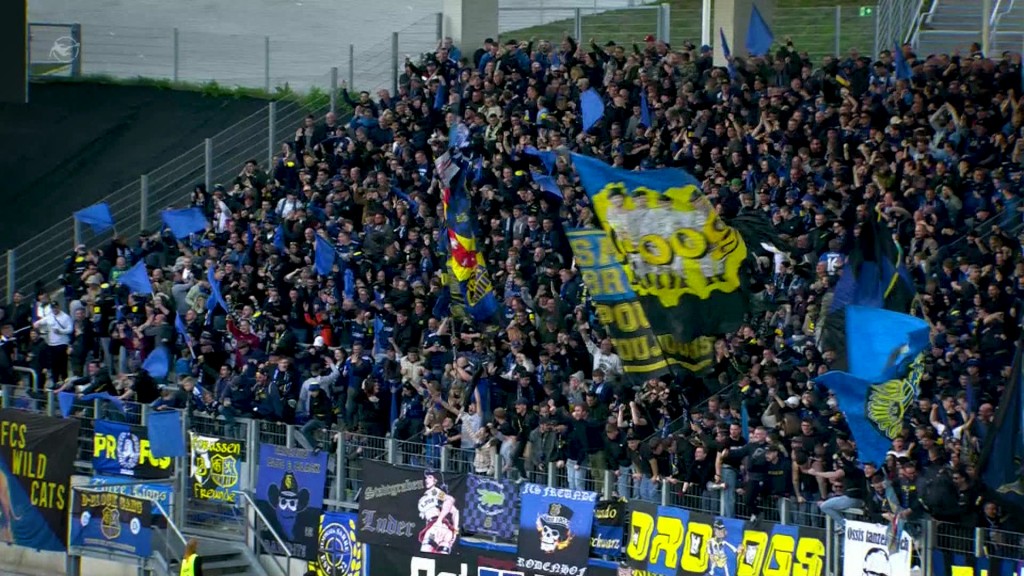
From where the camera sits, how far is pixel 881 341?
1794 centimetres

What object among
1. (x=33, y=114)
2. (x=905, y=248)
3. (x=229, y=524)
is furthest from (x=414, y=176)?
(x=33, y=114)

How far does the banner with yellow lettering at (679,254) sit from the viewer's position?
63.5 feet

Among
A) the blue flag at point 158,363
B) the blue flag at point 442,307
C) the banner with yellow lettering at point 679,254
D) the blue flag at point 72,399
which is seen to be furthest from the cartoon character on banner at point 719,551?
the blue flag at point 158,363

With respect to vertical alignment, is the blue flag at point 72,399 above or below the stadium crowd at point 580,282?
below

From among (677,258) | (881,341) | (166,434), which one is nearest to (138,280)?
(166,434)

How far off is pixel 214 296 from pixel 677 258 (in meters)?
11.1

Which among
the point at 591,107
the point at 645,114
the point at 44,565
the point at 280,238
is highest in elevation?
the point at 591,107

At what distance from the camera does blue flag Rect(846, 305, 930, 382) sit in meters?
17.7

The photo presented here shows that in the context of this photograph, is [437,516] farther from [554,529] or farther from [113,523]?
[113,523]

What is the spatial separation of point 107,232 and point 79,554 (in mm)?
9798

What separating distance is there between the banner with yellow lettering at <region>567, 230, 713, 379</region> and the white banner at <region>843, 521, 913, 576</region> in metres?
2.44

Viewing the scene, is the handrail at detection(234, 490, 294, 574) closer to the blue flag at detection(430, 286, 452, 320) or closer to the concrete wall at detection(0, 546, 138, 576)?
the concrete wall at detection(0, 546, 138, 576)

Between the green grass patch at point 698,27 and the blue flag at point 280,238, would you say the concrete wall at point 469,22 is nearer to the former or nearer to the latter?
Answer: the green grass patch at point 698,27

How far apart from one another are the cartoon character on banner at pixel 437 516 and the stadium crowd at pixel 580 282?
569mm
